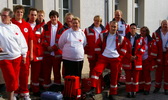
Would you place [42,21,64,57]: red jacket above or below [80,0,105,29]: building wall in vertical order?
below

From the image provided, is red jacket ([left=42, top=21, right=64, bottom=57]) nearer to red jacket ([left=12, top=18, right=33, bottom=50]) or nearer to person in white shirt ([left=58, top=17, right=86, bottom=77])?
person in white shirt ([left=58, top=17, right=86, bottom=77])

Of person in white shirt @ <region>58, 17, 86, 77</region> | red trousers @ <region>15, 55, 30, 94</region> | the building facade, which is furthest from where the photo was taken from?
the building facade

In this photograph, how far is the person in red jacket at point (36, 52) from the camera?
5410 millimetres

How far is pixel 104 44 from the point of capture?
581 cm

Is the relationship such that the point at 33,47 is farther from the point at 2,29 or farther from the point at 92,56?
the point at 92,56

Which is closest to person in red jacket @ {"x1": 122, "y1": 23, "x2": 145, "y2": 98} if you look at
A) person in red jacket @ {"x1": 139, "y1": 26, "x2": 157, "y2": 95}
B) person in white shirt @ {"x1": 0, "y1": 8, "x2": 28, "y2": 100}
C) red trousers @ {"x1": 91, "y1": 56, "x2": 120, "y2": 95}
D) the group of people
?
the group of people

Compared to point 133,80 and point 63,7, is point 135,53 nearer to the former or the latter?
point 133,80

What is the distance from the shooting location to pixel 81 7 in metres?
9.85

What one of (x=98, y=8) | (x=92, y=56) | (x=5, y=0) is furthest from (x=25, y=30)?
(x=98, y=8)

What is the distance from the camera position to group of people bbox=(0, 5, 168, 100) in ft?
14.4

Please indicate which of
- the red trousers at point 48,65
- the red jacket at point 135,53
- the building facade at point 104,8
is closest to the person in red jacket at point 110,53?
the red jacket at point 135,53

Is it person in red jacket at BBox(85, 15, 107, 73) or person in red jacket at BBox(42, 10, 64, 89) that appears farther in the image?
person in red jacket at BBox(85, 15, 107, 73)

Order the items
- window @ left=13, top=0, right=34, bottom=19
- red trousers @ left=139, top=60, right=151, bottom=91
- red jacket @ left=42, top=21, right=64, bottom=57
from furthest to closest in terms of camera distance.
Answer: window @ left=13, top=0, right=34, bottom=19 < red trousers @ left=139, top=60, right=151, bottom=91 < red jacket @ left=42, top=21, right=64, bottom=57

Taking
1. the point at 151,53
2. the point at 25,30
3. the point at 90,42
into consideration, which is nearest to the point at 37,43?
the point at 25,30
